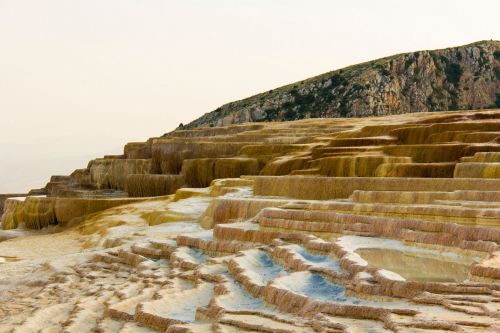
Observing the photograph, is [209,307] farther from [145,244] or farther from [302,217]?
[145,244]

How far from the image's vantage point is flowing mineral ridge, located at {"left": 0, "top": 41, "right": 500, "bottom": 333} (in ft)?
25.2

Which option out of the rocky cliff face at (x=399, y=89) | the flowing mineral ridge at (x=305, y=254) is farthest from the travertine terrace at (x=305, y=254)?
the rocky cliff face at (x=399, y=89)

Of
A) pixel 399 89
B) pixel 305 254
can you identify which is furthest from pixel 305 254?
pixel 399 89

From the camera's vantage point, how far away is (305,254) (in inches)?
437

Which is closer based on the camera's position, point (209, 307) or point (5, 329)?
point (209, 307)

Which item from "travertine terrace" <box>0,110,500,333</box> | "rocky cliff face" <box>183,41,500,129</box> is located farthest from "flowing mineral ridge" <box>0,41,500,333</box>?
"rocky cliff face" <box>183,41,500,129</box>

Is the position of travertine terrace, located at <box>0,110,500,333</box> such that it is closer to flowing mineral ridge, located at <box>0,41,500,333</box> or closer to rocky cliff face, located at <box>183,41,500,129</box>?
flowing mineral ridge, located at <box>0,41,500,333</box>

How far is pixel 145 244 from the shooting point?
15258 mm

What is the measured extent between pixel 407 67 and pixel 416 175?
52.8 meters

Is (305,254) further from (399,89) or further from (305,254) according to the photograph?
(399,89)

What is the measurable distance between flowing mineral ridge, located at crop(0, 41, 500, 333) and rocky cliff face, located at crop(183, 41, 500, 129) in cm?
4087

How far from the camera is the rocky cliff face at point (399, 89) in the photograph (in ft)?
218

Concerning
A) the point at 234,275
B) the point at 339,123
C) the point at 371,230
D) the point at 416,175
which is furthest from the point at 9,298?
the point at 339,123

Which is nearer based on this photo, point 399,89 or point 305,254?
point 305,254
